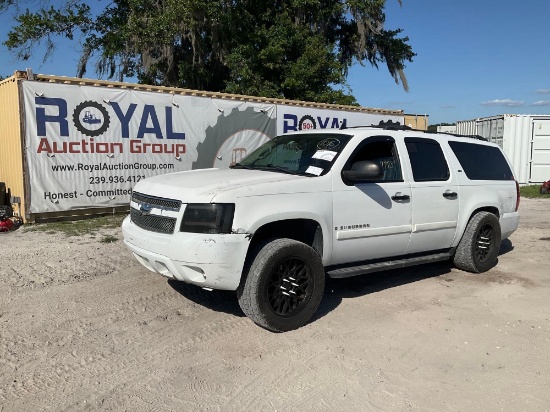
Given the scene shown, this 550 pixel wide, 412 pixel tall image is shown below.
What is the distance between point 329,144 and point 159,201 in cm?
186

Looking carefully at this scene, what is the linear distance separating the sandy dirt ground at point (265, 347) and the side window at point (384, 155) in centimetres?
133

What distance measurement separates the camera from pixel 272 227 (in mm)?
4250

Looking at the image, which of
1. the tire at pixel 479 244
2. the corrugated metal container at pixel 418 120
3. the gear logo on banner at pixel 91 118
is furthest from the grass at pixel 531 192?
the gear logo on banner at pixel 91 118

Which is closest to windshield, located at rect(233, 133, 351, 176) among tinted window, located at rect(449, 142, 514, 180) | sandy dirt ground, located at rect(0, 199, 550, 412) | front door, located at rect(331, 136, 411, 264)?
front door, located at rect(331, 136, 411, 264)

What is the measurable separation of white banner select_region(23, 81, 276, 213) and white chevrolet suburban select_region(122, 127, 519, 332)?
516cm

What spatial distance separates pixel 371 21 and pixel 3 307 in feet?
65.1

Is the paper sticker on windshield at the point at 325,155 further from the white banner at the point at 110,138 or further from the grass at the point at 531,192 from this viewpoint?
the grass at the point at 531,192

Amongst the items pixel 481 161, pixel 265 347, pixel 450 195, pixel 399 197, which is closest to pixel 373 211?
pixel 399 197

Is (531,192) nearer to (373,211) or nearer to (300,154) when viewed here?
(373,211)

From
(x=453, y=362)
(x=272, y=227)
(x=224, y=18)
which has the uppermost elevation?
(x=224, y=18)

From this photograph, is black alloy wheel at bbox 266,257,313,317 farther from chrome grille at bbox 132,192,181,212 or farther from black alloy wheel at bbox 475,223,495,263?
black alloy wheel at bbox 475,223,495,263

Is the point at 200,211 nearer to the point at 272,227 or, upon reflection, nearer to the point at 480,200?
the point at 272,227

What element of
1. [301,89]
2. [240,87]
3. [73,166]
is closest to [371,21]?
[301,89]

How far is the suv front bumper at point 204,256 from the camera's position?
3742 millimetres
